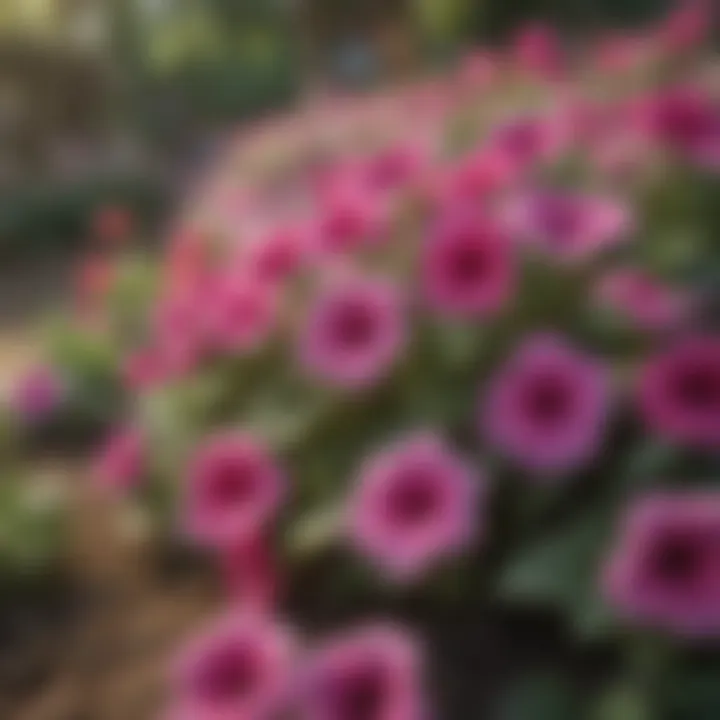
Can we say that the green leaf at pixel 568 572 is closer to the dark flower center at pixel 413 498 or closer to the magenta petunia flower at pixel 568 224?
the dark flower center at pixel 413 498

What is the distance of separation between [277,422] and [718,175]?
407 millimetres

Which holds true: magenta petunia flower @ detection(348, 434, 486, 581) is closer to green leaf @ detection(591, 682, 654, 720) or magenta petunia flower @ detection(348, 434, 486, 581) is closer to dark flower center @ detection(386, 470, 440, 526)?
dark flower center @ detection(386, 470, 440, 526)

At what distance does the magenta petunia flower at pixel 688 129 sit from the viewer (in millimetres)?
1124

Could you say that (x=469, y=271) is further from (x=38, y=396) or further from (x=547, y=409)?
(x=38, y=396)

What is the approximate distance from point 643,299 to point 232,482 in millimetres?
326

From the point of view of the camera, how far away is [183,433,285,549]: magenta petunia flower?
3.18ft

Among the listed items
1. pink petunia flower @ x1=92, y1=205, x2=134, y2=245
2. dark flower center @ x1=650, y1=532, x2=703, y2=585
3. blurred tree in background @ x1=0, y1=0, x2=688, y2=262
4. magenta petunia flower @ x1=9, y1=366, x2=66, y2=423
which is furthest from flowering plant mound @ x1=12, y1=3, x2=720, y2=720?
blurred tree in background @ x1=0, y1=0, x2=688, y2=262

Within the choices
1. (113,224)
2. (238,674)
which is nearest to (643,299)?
(238,674)

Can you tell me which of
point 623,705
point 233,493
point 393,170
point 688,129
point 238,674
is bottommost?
point 623,705

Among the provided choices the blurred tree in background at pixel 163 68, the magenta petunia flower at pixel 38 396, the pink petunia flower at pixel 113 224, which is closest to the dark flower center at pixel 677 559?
the magenta petunia flower at pixel 38 396

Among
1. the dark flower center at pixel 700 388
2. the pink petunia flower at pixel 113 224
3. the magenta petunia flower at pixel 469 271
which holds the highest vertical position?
the pink petunia flower at pixel 113 224

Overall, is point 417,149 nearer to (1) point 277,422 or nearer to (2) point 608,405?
(1) point 277,422

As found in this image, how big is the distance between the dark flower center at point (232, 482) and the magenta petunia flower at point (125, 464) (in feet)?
0.93

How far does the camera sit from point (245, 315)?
115cm
